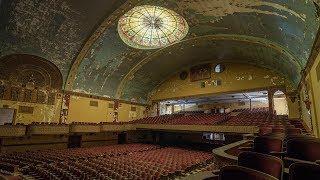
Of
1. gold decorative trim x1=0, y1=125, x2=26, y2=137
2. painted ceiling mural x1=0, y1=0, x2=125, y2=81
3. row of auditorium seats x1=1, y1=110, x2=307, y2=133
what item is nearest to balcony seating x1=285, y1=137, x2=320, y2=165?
row of auditorium seats x1=1, y1=110, x2=307, y2=133

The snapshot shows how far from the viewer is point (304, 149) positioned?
8.32 ft

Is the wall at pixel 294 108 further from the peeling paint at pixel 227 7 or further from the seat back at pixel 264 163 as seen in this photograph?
the seat back at pixel 264 163

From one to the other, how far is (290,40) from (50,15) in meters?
9.55

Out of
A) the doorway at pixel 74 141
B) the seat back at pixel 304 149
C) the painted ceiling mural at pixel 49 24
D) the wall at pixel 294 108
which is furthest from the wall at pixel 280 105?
the seat back at pixel 304 149

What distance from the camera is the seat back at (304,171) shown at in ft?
4.25

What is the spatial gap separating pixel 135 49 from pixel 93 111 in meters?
4.97

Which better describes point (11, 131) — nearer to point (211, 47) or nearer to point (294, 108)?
point (211, 47)

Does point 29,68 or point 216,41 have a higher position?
point 216,41

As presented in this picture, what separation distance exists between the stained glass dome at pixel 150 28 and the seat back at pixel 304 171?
9.94 meters

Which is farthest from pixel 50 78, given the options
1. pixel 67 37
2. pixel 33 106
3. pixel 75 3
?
pixel 75 3

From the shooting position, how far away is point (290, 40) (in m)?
7.21

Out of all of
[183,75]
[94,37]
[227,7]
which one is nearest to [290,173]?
[227,7]

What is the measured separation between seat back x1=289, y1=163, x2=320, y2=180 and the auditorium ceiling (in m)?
4.30

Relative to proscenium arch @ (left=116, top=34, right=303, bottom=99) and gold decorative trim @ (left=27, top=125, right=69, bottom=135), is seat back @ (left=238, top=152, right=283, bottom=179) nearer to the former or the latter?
proscenium arch @ (left=116, top=34, right=303, bottom=99)
